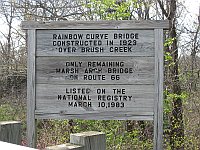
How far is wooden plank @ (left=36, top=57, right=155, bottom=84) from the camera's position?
3.30 meters

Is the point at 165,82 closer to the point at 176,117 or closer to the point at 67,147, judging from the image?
the point at 176,117

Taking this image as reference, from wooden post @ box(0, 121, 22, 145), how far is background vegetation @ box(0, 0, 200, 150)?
12.1 ft

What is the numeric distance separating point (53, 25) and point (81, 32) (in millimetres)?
286

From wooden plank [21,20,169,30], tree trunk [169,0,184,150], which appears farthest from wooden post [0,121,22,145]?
tree trunk [169,0,184,150]

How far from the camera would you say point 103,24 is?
11.0ft

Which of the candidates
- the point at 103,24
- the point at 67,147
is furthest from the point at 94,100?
the point at 67,147

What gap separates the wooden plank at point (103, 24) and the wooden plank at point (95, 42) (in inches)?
1.7

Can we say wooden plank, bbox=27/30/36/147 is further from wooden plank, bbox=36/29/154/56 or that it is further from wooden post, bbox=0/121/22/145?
wooden post, bbox=0/121/22/145

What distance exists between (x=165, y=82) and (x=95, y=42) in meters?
4.52

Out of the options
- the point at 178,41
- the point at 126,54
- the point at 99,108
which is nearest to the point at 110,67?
the point at 126,54

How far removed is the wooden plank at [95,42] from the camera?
3.32 m

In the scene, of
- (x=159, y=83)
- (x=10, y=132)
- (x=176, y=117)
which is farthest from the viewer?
(x=176, y=117)

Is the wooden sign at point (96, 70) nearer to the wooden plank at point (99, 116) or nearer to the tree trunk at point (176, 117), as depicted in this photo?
the wooden plank at point (99, 116)

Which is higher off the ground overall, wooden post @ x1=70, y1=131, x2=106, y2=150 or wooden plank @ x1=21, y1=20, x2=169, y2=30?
A: wooden plank @ x1=21, y1=20, x2=169, y2=30
